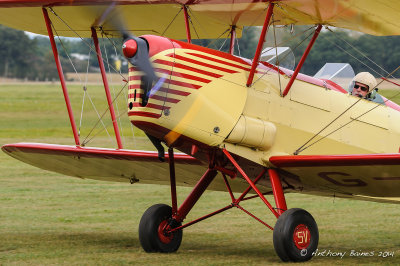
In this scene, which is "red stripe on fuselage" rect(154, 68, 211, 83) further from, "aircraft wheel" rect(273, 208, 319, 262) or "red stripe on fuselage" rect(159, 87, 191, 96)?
"aircraft wheel" rect(273, 208, 319, 262)

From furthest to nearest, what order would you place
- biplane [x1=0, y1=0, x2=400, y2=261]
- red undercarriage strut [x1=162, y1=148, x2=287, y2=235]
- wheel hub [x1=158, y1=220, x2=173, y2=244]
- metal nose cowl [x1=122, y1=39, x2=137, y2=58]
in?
1. wheel hub [x1=158, y1=220, x2=173, y2=244]
2. red undercarriage strut [x1=162, y1=148, x2=287, y2=235]
3. biplane [x1=0, y1=0, x2=400, y2=261]
4. metal nose cowl [x1=122, y1=39, x2=137, y2=58]

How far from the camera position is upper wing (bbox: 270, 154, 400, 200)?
8.23m

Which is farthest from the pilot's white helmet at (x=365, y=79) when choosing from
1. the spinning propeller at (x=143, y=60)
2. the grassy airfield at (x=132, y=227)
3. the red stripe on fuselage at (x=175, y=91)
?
the spinning propeller at (x=143, y=60)

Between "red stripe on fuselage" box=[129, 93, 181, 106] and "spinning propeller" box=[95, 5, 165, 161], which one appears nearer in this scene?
"spinning propeller" box=[95, 5, 165, 161]

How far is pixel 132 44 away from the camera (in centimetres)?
789

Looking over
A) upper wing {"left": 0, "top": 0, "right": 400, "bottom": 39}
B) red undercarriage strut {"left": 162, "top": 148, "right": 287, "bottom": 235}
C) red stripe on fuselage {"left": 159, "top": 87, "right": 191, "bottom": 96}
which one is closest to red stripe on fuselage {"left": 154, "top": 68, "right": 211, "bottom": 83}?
red stripe on fuselage {"left": 159, "top": 87, "right": 191, "bottom": 96}

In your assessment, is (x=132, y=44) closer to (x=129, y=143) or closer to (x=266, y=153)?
(x=266, y=153)

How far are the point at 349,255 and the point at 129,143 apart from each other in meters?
16.7

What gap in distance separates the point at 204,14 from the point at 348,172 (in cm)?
265

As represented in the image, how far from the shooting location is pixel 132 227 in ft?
37.6

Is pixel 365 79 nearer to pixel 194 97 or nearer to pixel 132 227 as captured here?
pixel 194 97

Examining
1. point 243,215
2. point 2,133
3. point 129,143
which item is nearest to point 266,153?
point 243,215

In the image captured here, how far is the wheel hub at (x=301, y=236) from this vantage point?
8305 millimetres

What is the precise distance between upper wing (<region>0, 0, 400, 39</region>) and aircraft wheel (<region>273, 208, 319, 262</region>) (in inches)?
85.2
